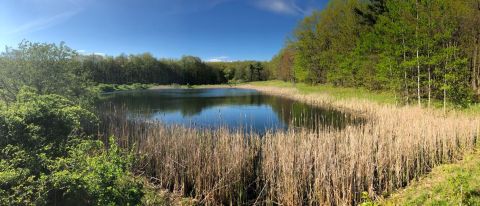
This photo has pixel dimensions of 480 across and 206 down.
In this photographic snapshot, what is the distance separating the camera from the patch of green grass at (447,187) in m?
5.39

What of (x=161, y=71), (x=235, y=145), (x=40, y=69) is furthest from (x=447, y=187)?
(x=161, y=71)

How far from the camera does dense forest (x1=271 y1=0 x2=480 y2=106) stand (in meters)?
16.1

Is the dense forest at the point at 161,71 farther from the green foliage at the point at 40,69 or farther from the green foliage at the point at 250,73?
the green foliage at the point at 40,69

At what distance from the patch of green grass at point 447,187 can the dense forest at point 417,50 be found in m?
10.1

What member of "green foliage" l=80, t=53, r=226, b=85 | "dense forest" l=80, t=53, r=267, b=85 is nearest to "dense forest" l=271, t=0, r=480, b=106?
"dense forest" l=80, t=53, r=267, b=85

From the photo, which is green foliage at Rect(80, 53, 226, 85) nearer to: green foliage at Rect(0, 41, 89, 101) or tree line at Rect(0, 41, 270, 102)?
tree line at Rect(0, 41, 270, 102)

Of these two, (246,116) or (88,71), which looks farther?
(246,116)

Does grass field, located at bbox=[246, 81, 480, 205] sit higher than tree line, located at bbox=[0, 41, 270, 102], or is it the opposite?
tree line, located at bbox=[0, 41, 270, 102]

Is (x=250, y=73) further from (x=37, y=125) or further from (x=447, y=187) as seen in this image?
(x=37, y=125)

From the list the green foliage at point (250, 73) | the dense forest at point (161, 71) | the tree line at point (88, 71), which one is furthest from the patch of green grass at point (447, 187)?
the green foliage at point (250, 73)

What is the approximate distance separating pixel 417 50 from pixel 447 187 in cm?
1385

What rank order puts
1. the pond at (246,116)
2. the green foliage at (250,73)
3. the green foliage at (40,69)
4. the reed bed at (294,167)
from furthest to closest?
1. the green foliage at (250,73)
2. the pond at (246,116)
3. the green foliage at (40,69)
4. the reed bed at (294,167)

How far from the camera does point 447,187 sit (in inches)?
237

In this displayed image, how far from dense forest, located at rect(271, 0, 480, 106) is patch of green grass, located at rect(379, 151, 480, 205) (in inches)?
396
